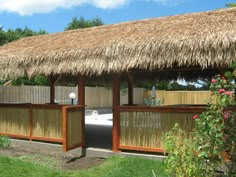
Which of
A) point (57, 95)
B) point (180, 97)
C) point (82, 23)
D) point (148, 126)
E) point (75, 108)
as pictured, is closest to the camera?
point (148, 126)

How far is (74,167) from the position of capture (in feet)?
26.8

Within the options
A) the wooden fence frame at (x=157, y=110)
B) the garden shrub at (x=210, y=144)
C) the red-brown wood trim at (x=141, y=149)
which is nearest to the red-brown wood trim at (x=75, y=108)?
the wooden fence frame at (x=157, y=110)

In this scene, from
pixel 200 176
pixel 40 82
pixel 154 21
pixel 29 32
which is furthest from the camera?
pixel 29 32

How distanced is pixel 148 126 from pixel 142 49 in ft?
6.08

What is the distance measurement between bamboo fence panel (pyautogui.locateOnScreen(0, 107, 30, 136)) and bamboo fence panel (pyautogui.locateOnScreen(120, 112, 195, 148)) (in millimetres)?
3429

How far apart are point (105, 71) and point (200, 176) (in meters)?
4.13

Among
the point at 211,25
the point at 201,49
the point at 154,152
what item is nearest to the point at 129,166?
the point at 154,152

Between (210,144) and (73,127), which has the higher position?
(210,144)

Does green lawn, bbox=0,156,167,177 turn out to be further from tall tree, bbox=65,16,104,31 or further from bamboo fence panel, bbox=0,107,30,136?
tall tree, bbox=65,16,104,31

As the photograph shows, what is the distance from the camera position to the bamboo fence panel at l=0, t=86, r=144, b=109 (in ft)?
48.1

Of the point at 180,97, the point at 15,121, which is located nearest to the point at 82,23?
the point at 180,97

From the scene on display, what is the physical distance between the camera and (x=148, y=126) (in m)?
8.48

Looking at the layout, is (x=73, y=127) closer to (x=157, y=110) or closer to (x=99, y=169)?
(x=99, y=169)

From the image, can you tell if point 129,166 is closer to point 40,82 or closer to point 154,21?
point 154,21
